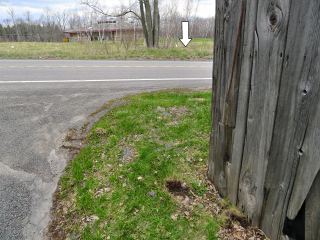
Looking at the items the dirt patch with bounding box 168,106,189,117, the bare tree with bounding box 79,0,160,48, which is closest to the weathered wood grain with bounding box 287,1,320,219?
the dirt patch with bounding box 168,106,189,117

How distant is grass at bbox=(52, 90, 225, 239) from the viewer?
2270 mm

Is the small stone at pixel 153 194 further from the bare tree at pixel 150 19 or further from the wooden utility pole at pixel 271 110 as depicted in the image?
the bare tree at pixel 150 19

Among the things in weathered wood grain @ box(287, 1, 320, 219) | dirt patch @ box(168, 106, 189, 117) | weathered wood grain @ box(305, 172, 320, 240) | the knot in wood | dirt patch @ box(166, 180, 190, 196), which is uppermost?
the knot in wood

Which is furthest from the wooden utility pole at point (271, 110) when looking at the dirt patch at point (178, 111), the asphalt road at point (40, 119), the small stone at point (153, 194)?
the dirt patch at point (178, 111)

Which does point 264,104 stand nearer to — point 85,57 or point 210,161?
point 210,161

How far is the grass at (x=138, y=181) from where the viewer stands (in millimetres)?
2270

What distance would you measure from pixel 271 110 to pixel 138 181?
5.89ft

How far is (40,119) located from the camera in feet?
15.6

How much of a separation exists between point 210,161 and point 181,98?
3296 mm

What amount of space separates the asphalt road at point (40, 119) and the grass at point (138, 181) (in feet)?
0.96

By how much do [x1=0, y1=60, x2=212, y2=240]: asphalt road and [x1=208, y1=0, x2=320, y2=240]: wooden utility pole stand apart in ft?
6.92

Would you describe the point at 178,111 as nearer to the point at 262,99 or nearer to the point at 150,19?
the point at 262,99

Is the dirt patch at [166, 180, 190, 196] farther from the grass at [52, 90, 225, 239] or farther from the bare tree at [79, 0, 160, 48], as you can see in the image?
the bare tree at [79, 0, 160, 48]

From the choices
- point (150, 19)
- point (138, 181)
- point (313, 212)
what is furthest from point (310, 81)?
point (150, 19)
